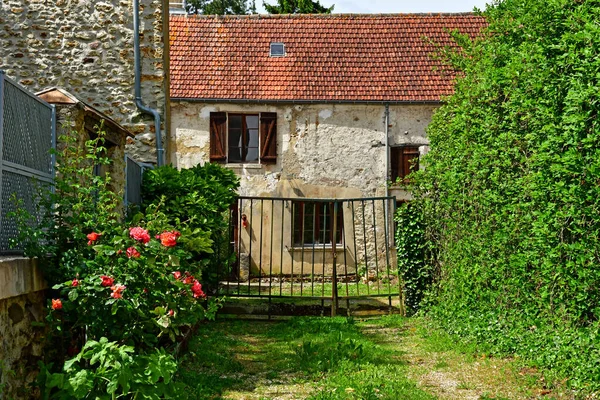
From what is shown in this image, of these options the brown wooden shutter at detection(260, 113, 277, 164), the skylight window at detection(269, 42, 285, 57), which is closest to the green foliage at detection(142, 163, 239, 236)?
the brown wooden shutter at detection(260, 113, 277, 164)

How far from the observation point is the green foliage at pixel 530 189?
5250 mm

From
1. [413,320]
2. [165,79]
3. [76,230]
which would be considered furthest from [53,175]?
[413,320]

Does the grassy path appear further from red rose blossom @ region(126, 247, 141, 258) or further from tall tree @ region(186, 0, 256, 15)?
tall tree @ region(186, 0, 256, 15)

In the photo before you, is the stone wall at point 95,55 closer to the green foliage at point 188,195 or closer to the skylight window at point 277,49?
the green foliage at point 188,195

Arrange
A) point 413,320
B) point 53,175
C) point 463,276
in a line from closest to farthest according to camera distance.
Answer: point 53,175 < point 463,276 < point 413,320

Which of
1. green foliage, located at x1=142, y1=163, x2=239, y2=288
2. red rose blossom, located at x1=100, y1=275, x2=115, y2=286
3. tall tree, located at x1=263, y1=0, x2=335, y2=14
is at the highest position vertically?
tall tree, located at x1=263, y1=0, x2=335, y2=14

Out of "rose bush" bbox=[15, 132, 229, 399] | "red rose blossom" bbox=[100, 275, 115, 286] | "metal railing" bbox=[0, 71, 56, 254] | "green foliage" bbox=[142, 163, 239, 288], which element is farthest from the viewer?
"green foliage" bbox=[142, 163, 239, 288]

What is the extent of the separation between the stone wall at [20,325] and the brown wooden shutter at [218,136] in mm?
14072

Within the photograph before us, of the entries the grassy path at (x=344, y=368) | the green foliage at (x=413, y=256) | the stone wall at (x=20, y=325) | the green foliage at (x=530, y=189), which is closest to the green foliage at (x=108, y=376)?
the stone wall at (x=20, y=325)

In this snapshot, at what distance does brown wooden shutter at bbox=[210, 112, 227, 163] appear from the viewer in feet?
61.3

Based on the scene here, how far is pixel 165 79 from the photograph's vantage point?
35.2 ft

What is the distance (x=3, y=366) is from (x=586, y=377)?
3.83m

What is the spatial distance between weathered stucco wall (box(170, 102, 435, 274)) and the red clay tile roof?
0.37 metres

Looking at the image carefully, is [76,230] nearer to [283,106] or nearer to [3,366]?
[3,366]
